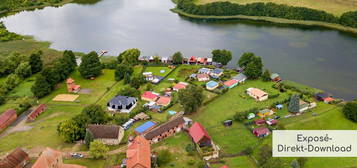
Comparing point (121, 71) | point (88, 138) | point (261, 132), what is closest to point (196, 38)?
point (121, 71)

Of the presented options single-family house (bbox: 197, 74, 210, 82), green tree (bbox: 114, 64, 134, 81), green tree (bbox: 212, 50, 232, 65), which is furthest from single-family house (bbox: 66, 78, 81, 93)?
green tree (bbox: 212, 50, 232, 65)

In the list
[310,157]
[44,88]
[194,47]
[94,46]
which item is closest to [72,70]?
[44,88]

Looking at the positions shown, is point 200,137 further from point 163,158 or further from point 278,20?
point 278,20

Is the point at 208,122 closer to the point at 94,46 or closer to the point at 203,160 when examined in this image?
the point at 203,160

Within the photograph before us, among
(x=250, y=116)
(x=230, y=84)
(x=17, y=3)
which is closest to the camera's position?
(x=250, y=116)

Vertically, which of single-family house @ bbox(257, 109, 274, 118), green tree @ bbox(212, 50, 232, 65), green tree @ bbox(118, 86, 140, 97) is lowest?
single-family house @ bbox(257, 109, 274, 118)

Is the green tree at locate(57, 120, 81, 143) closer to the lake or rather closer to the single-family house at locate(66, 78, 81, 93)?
the single-family house at locate(66, 78, 81, 93)

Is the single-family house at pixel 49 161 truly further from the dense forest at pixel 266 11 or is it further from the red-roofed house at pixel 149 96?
the dense forest at pixel 266 11
